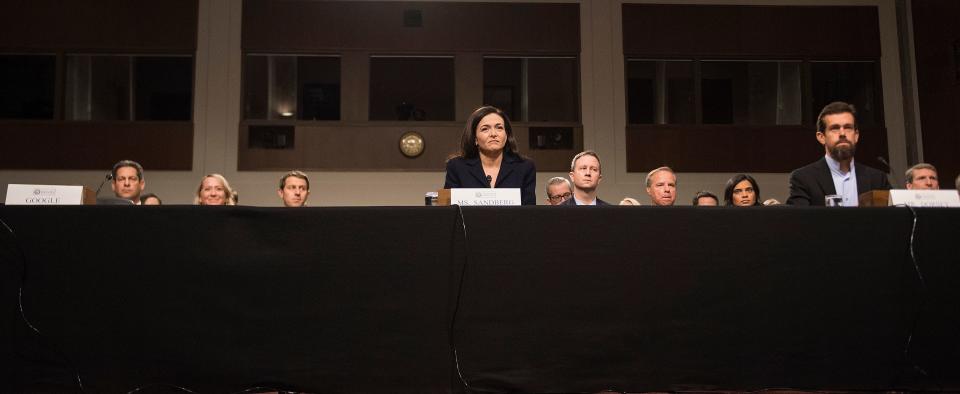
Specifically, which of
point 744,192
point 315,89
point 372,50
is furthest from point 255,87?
point 744,192

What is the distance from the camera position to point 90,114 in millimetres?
8508

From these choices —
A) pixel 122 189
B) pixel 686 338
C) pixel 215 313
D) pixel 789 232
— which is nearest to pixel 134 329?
pixel 215 313

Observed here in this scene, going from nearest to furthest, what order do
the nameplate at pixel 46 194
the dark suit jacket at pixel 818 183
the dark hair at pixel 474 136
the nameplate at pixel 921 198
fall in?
1. the nameplate at pixel 921 198
2. the nameplate at pixel 46 194
3. the dark suit jacket at pixel 818 183
4. the dark hair at pixel 474 136

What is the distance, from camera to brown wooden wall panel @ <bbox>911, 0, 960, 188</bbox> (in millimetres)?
7723

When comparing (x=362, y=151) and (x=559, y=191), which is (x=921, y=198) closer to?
(x=559, y=191)

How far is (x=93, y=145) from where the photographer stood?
26.9 feet

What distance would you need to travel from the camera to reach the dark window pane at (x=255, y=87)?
847 cm

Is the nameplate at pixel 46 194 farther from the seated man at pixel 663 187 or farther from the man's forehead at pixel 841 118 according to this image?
the seated man at pixel 663 187

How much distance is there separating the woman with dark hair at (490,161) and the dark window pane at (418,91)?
188 inches

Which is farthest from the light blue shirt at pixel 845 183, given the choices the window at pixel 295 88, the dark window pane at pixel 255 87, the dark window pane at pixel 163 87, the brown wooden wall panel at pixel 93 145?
the dark window pane at pixel 163 87

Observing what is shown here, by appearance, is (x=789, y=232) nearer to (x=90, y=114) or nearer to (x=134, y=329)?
(x=134, y=329)

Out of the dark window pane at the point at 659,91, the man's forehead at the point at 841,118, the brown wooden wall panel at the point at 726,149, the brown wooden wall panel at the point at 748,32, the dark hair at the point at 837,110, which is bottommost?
the man's forehead at the point at 841,118

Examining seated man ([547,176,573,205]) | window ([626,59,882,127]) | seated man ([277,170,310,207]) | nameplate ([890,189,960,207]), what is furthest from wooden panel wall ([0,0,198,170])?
nameplate ([890,189,960,207])

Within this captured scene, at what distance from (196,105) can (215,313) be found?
21.7ft
